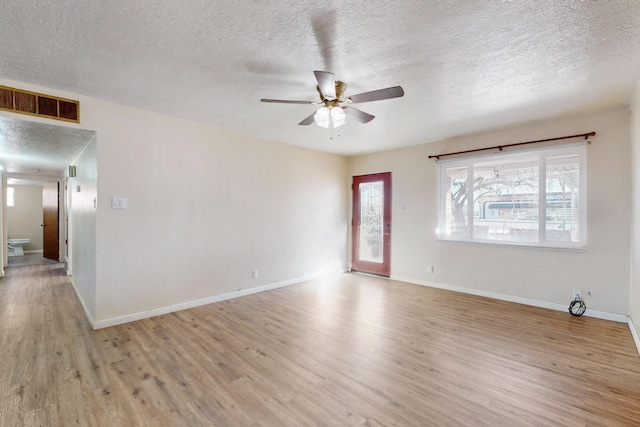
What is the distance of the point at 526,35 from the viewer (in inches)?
78.5

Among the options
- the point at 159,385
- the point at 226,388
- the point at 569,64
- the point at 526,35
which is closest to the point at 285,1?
the point at 526,35

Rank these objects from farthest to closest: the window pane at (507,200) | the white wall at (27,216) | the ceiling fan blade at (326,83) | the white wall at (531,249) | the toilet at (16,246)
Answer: the white wall at (27,216), the toilet at (16,246), the window pane at (507,200), the white wall at (531,249), the ceiling fan blade at (326,83)

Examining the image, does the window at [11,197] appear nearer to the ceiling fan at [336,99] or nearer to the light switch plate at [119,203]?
the light switch plate at [119,203]

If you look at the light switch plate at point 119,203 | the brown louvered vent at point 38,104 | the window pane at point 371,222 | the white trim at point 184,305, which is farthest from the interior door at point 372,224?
the brown louvered vent at point 38,104

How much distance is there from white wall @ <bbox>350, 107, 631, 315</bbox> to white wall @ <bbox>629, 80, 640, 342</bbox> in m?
0.18

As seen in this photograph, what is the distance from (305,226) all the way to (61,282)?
448 cm

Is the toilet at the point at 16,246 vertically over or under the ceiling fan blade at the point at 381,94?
under

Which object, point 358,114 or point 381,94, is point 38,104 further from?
point 381,94

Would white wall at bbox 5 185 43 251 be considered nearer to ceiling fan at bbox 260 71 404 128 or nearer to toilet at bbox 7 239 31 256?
toilet at bbox 7 239 31 256

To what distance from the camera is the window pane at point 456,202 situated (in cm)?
464

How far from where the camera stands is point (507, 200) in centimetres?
416

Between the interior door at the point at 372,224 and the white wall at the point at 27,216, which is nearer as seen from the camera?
the interior door at the point at 372,224

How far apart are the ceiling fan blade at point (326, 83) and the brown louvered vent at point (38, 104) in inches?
105

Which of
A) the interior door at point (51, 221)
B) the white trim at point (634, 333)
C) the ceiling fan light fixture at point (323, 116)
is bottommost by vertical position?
the white trim at point (634, 333)
